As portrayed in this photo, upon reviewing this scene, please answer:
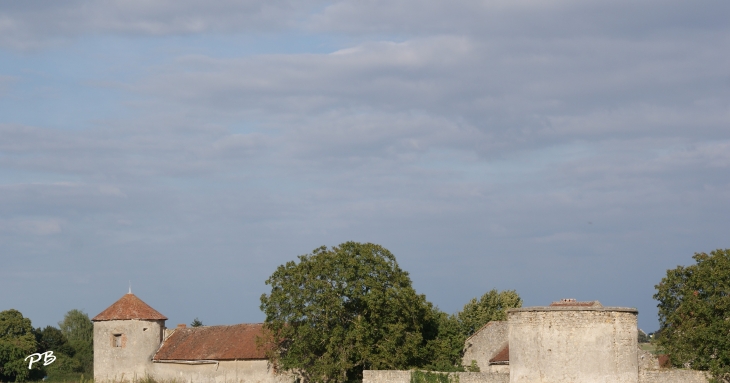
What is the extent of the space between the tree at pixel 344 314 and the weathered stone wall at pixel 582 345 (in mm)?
11021

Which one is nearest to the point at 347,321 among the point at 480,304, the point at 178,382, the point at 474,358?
the point at 474,358

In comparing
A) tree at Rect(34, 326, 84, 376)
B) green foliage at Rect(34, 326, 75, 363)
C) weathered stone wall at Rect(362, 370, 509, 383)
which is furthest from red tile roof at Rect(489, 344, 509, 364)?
green foliage at Rect(34, 326, 75, 363)

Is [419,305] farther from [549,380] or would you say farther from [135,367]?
[135,367]

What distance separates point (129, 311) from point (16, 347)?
1925 centimetres

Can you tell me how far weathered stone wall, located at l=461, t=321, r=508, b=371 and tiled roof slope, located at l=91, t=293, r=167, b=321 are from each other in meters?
18.8

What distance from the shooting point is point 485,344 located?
4984cm

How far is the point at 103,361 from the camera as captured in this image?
53.7 meters

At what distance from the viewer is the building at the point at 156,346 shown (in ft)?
167

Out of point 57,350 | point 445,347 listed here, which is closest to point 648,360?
point 445,347

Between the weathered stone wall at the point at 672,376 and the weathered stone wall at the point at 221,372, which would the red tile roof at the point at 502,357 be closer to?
the weathered stone wall at the point at 221,372

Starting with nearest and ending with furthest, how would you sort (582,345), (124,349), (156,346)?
(582,345) < (124,349) < (156,346)

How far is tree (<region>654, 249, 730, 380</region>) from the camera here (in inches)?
1539

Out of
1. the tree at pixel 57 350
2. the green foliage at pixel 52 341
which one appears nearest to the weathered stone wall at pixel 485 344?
the tree at pixel 57 350

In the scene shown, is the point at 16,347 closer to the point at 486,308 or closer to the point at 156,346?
the point at 156,346
